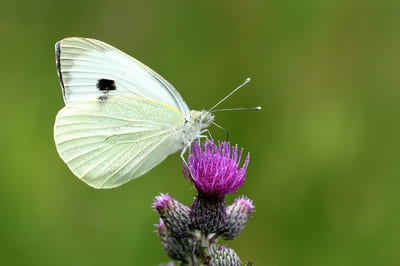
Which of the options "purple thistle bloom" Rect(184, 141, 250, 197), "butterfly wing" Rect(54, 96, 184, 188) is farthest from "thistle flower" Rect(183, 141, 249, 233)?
"butterfly wing" Rect(54, 96, 184, 188)

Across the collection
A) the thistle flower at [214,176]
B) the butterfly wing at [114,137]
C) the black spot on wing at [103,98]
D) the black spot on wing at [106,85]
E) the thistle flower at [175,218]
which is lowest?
the thistle flower at [175,218]

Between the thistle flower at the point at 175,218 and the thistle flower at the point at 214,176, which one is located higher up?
the thistle flower at the point at 214,176

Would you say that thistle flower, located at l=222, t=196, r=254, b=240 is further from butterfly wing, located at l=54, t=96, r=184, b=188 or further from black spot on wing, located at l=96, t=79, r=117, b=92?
black spot on wing, located at l=96, t=79, r=117, b=92

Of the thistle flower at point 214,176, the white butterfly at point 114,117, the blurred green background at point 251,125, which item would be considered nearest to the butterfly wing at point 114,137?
the white butterfly at point 114,117

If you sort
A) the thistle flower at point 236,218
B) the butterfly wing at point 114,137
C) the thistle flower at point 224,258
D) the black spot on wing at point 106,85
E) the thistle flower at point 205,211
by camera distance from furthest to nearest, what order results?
the black spot on wing at point 106,85
the butterfly wing at point 114,137
the thistle flower at point 236,218
the thistle flower at point 205,211
the thistle flower at point 224,258

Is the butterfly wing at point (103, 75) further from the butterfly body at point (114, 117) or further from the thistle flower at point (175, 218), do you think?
the thistle flower at point (175, 218)

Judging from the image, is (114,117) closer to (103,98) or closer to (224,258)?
(103,98)

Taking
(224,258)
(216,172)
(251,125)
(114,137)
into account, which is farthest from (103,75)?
(251,125)
